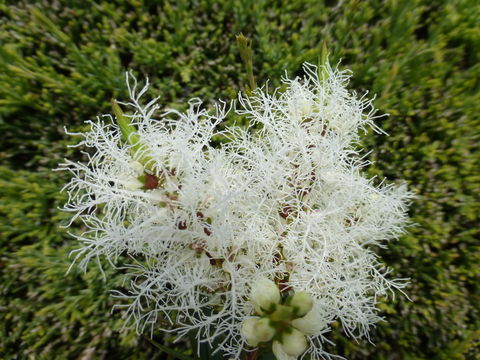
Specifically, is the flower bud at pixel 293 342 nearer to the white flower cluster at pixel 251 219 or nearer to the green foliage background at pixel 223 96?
the white flower cluster at pixel 251 219

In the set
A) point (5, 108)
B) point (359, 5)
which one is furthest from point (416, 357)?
point (5, 108)

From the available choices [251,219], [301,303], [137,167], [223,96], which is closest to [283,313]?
[301,303]

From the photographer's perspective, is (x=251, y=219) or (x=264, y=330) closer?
(x=264, y=330)

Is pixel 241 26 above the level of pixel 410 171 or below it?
above

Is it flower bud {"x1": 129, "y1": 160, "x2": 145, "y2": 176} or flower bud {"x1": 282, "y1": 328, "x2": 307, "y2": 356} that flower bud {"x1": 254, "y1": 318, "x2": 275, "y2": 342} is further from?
flower bud {"x1": 129, "y1": 160, "x2": 145, "y2": 176}

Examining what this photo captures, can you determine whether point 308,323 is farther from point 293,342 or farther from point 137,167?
point 137,167

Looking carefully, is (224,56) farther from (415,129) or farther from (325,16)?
(415,129)

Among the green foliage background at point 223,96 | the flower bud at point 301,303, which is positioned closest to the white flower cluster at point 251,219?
the flower bud at point 301,303
